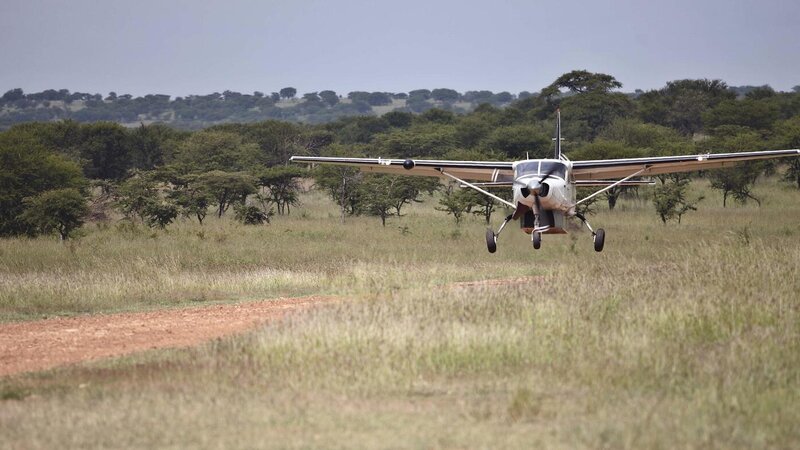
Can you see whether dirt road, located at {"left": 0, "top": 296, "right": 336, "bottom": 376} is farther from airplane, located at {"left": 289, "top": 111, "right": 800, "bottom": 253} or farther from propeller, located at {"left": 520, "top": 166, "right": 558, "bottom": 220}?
airplane, located at {"left": 289, "top": 111, "right": 800, "bottom": 253}

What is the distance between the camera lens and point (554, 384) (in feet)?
34.2

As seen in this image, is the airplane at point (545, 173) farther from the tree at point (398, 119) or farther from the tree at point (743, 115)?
the tree at point (398, 119)

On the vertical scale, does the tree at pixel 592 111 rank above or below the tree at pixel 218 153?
above

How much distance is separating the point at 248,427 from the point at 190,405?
88 cm

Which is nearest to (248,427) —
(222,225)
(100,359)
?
(100,359)

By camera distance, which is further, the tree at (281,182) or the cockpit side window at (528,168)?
the tree at (281,182)

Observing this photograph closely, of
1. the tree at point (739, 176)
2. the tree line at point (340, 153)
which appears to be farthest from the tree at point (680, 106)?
the tree at point (739, 176)

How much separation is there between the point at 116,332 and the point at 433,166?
45.0ft

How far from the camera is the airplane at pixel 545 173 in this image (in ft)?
76.4

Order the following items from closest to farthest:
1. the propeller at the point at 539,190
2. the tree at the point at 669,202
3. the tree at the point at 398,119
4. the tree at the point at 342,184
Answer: the propeller at the point at 539,190
the tree at the point at 669,202
the tree at the point at 342,184
the tree at the point at 398,119

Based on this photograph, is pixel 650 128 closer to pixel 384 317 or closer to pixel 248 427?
pixel 384 317

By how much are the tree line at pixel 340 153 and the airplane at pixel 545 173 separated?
153cm

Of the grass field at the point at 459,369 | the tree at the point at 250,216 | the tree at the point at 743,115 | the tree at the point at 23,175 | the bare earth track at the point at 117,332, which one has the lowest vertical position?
the tree at the point at 250,216

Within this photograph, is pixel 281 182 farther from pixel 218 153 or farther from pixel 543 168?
pixel 543 168
